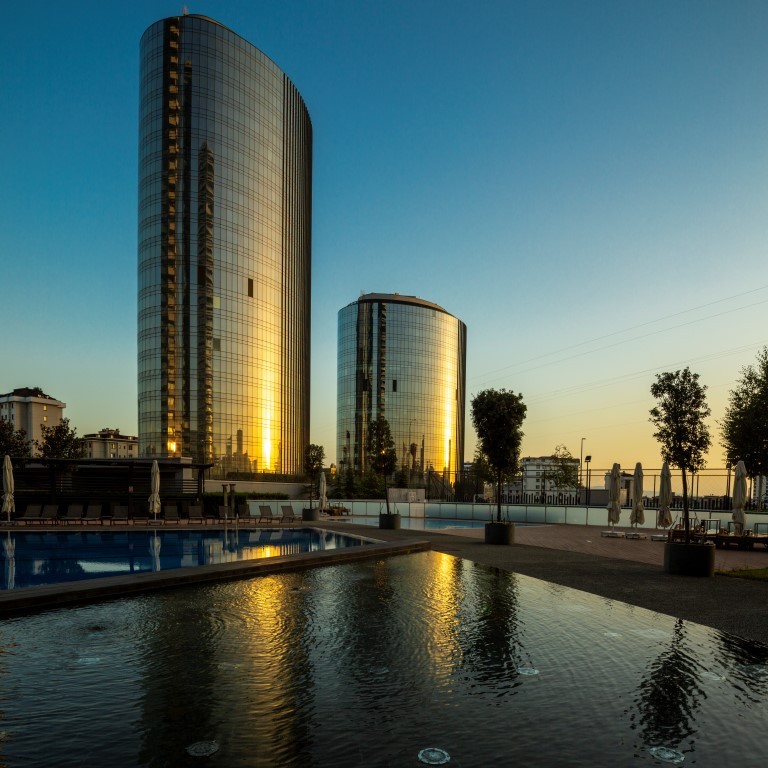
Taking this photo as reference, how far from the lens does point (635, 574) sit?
40.1 feet

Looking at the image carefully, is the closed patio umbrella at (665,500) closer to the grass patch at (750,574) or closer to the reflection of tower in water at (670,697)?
the grass patch at (750,574)

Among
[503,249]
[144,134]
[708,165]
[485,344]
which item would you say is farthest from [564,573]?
[485,344]

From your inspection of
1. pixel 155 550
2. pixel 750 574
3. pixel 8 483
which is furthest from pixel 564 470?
pixel 8 483

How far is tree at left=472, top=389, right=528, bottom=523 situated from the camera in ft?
61.6

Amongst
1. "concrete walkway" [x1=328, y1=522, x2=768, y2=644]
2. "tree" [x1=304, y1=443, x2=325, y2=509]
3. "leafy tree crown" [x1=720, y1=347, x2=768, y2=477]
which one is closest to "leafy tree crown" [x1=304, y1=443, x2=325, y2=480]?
"tree" [x1=304, y1=443, x2=325, y2=509]

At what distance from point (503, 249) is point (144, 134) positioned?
56923 mm

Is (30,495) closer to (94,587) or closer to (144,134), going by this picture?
(94,587)

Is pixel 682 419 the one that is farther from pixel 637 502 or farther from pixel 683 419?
pixel 637 502

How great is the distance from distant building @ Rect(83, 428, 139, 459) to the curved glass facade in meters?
88.8

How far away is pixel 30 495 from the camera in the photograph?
112ft

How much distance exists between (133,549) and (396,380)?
351 feet

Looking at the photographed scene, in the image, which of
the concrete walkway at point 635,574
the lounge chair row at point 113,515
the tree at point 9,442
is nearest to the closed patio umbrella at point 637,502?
the concrete walkway at point 635,574

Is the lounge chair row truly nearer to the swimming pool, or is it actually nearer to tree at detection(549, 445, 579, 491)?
the swimming pool

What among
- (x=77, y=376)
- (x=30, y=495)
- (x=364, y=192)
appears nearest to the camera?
(x=30, y=495)
